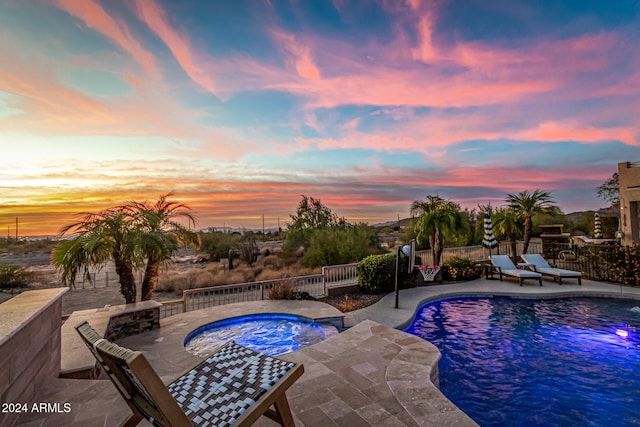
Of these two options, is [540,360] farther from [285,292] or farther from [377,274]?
[285,292]

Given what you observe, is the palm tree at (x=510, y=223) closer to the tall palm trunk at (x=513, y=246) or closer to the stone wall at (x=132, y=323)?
the tall palm trunk at (x=513, y=246)

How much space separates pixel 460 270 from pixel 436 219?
1.93 meters

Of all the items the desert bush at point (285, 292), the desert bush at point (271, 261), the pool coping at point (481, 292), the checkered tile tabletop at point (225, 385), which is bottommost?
the desert bush at point (271, 261)

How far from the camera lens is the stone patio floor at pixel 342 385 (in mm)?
2459

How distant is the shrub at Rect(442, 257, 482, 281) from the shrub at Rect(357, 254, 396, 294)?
260cm

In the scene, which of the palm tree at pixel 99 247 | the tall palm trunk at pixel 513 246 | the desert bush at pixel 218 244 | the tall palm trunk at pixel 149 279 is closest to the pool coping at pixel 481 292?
the tall palm trunk at pixel 513 246

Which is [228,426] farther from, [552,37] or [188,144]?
[552,37]

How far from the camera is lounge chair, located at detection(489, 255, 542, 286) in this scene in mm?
8992

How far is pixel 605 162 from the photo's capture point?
42.0ft

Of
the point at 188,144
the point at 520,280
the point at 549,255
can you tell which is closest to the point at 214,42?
the point at 188,144

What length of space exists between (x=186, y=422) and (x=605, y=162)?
17699 millimetres

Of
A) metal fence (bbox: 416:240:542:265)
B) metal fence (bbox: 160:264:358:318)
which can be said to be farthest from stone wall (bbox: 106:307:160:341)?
metal fence (bbox: 416:240:542:265)

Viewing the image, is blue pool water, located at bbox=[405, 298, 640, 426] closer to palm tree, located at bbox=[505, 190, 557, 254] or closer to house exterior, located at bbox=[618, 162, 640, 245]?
palm tree, located at bbox=[505, 190, 557, 254]

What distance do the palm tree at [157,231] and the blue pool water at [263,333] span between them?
194cm
